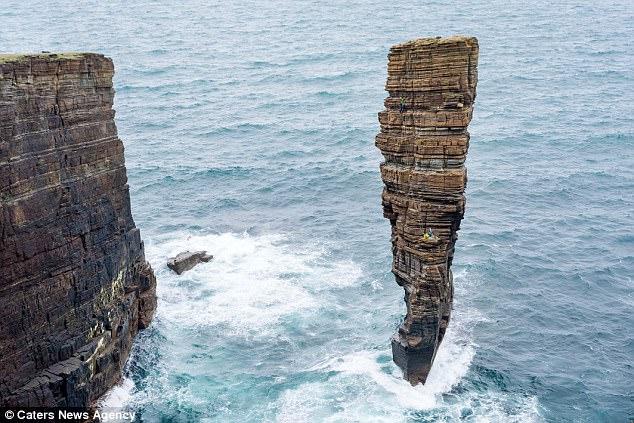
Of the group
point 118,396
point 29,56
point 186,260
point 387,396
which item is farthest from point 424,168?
point 186,260

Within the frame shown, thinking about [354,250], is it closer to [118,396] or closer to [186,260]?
[186,260]

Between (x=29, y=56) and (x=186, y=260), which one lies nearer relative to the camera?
(x=29, y=56)

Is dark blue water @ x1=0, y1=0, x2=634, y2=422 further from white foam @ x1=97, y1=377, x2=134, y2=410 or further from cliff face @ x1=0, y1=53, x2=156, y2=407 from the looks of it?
cliff face @ x1=0, y1=53, x2=156, y2=407

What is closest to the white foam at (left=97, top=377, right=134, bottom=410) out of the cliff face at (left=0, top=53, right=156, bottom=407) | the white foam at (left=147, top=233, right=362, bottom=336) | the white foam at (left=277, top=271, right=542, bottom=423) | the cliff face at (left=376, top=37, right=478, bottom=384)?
the cliff face at (left=0, top=53, right=156, bottom=407)

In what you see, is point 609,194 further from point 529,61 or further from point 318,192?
point 529,61

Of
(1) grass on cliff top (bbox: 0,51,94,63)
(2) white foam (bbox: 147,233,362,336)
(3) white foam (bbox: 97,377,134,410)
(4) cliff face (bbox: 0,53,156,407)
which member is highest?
(1) grass on cliff top (bbox: 0,51,94,63)

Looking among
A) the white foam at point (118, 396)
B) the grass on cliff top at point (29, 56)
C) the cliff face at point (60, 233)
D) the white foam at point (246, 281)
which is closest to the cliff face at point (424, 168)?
the white foam at point (246, 281)

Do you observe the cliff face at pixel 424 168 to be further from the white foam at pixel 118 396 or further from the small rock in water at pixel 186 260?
the small rock in water at pixel 186 260
